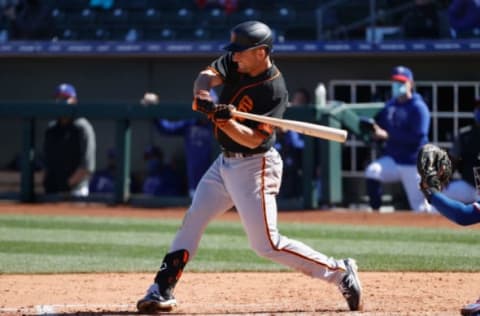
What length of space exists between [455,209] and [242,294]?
1739mm

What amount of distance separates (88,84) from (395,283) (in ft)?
27.8

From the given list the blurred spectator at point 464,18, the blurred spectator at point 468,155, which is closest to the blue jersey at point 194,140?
the blurred spectator at point 468,155

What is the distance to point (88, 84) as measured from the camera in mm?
14086

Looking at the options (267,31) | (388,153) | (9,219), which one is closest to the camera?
(267,31)

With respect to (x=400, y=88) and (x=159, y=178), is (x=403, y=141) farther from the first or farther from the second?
(x=159, y=178)

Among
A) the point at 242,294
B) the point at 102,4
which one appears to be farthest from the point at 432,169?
the point at 102,4

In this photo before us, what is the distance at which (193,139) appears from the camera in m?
12.0

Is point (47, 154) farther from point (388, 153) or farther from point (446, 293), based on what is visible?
point (446, 293)

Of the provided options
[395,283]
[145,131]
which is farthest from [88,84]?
[395,283]

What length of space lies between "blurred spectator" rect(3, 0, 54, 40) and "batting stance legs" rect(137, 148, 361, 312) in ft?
31.9

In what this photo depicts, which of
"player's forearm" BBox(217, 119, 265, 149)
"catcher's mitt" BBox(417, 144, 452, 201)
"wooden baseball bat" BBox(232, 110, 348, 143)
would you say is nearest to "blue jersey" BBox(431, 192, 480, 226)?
"catcher's mitt" BBox(417, 144, 452, 201)

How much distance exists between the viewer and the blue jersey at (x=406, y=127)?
11.0 m

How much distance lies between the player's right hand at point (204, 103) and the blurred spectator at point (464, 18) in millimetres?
7560

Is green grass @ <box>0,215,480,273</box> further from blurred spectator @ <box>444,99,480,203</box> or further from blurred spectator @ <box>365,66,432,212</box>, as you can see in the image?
blurred spectator @ <box>444,99,480,203</box>
